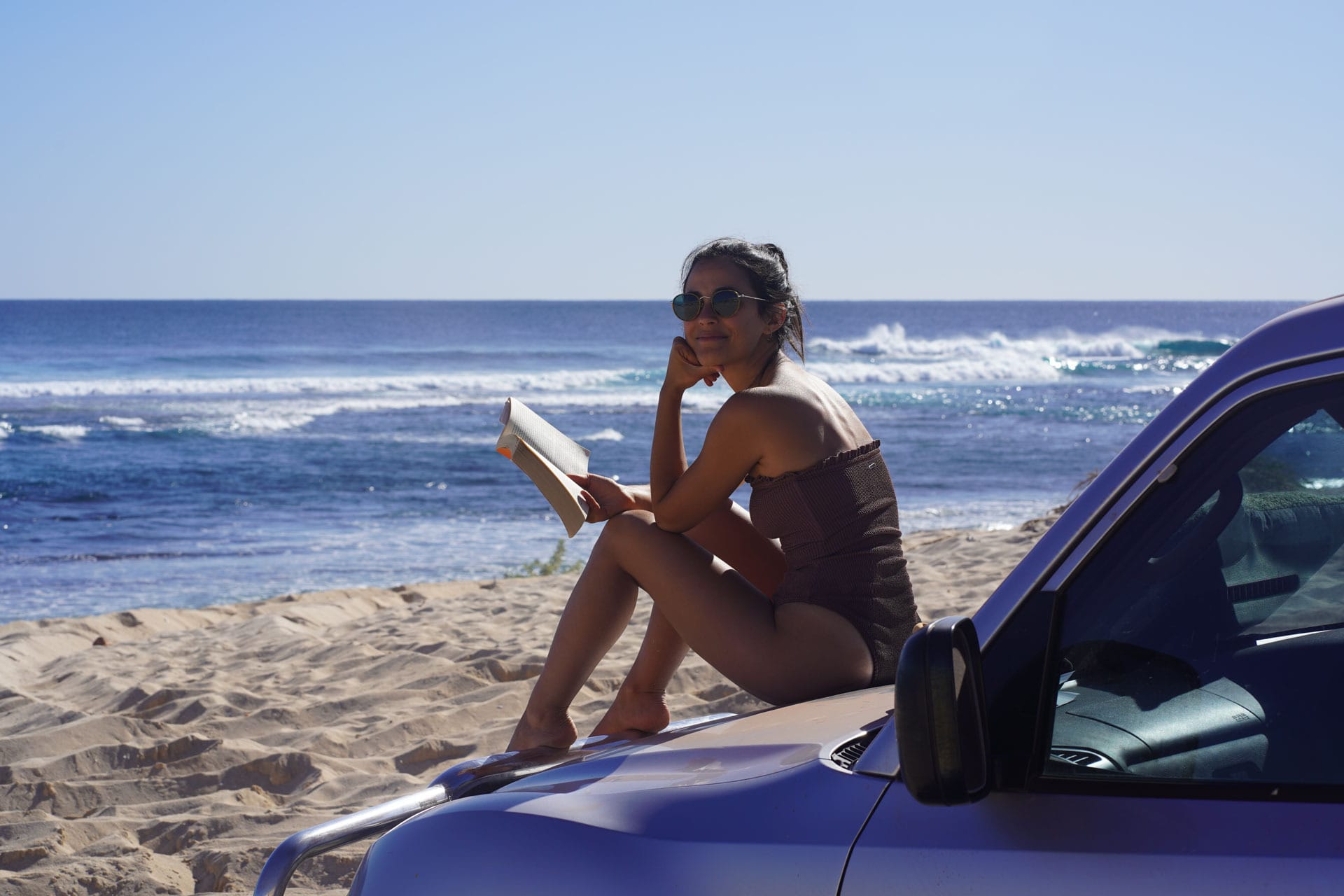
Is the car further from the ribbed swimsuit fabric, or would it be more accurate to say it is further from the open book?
the open book

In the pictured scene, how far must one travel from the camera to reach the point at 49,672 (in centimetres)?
648

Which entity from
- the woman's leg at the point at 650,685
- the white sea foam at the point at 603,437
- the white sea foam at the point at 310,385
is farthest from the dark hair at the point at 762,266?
the white sea foam at the point at 310,385

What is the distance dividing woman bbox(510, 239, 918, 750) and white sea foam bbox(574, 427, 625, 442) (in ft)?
59.4

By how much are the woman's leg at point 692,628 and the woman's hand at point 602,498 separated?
150 millimetres

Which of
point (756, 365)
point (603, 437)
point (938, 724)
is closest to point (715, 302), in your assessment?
point (756, 365)

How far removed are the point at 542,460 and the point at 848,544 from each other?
2.71 ft

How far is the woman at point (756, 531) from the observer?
8.85ft

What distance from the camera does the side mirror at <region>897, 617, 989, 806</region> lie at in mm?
1265

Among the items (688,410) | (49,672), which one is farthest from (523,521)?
(688,410)

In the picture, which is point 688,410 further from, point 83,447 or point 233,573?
point 233,573

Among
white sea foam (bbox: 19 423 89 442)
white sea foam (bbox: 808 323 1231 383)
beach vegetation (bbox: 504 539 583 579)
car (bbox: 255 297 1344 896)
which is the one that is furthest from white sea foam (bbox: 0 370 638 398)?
car (bbox: 255 297 1344 896)

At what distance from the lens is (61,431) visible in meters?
22.2

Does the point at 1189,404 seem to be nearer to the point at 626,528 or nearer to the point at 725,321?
the point at 626,528

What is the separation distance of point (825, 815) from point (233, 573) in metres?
10.1
